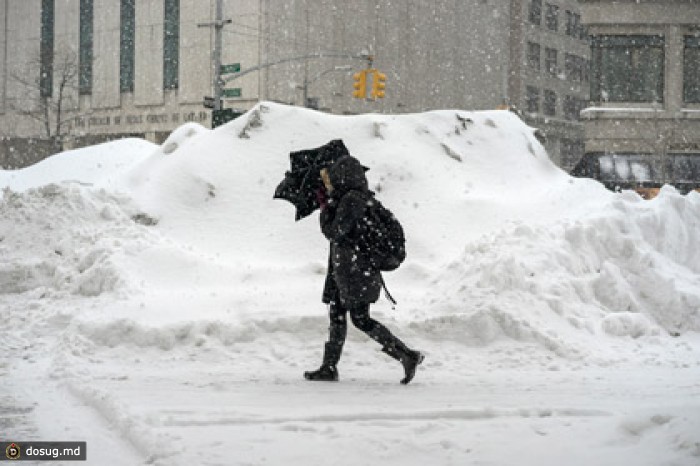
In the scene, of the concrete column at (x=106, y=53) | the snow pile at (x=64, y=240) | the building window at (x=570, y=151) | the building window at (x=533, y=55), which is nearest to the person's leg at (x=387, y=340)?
the snow pile at (x=64, y=240)

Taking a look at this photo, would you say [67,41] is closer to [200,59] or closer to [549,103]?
[200,59]

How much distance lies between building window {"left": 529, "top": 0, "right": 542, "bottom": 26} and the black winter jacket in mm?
60461

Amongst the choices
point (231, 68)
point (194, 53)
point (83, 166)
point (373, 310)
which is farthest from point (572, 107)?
point (373, 310)

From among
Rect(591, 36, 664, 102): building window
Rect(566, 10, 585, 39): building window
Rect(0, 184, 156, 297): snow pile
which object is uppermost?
Rect(566, 10, 585, 39): building window

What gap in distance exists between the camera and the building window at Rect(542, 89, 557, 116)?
64812 millimetres

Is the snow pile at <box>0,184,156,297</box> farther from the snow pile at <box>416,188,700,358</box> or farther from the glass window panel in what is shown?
the glass window panel

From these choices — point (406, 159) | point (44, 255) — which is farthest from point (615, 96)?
point (44, 255)

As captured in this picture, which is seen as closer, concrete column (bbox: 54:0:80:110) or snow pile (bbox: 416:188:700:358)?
snow pile (bbox: 416:188:700:358)

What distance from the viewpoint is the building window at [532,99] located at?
62.7 metres

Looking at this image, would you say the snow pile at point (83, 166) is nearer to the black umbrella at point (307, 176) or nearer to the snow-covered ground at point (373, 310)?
the snow-covered ground at point (373, 310)

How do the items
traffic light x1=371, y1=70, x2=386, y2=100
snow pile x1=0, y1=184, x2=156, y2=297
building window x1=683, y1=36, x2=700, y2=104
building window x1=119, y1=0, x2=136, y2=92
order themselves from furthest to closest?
building window x1=119, y1=0, x2=136, y2=92, building window x1=683, y1=36, x2=700, y2=104, traffic light x1=371, y1=70, x2=386, y2=100, snow pile x1=0, y1=184, x2=156, y2=297

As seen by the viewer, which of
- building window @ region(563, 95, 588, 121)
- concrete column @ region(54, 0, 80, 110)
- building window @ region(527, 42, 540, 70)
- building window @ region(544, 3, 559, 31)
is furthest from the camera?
building window @ region(563, 95, 588, 121)

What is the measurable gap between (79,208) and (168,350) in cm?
316

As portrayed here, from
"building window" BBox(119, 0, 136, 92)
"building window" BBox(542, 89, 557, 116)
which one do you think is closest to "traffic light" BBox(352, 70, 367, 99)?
"building window" BBox(119, 0, 136, 92)
